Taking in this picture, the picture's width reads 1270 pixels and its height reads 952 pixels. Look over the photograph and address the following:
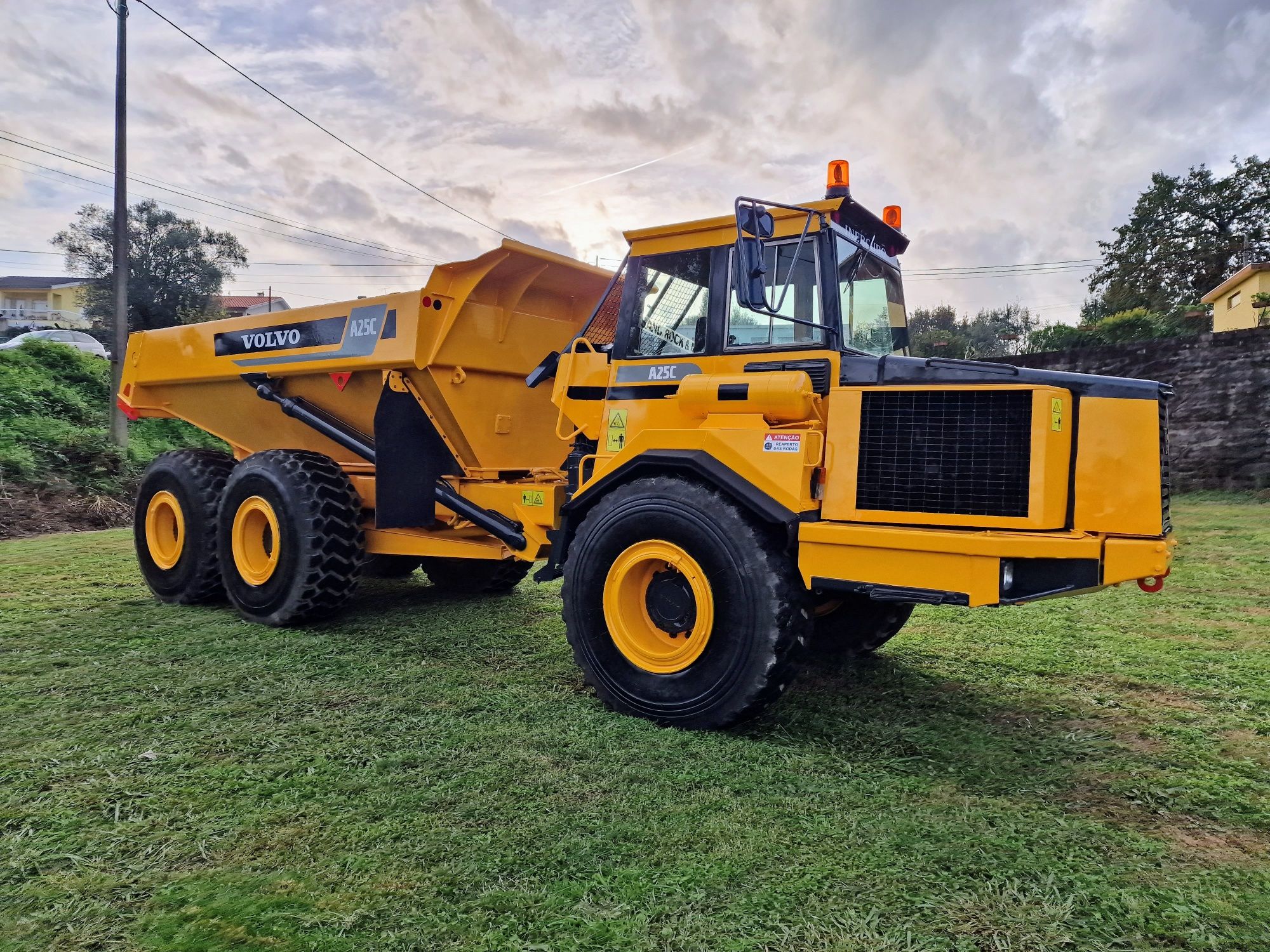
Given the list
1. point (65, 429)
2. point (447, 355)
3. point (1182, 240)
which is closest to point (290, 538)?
point (447, 355)

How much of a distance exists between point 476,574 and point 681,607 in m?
3.53

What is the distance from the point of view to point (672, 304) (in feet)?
14.2

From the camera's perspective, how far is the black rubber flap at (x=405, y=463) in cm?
572

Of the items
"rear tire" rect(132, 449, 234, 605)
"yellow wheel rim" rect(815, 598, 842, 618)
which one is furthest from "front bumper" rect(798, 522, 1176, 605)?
"rear tire" rect(132, 449, 234, 605)

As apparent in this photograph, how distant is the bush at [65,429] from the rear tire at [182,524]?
6419 millimetres

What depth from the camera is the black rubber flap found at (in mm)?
5723

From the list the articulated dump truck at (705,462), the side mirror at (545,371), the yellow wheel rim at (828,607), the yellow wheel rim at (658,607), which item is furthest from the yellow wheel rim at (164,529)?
the yellow wheel rim at (828,607)

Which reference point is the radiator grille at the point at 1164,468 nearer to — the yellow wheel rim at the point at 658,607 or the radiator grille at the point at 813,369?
the radiator grille at the point at 813,369

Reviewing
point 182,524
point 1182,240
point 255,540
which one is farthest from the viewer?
point 1182,240

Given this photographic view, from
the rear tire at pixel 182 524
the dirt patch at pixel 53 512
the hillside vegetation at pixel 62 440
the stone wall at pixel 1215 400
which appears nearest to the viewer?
the rear tire at pixel 182 524

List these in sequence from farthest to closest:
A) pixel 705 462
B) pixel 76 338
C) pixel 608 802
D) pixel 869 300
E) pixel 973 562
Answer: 1. pixel 76 338
2. pixel 869 300
3. pixel 705 462
4. pixel 973 562
5. pixel 608 802

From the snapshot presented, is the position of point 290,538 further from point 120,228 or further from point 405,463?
point 120,228

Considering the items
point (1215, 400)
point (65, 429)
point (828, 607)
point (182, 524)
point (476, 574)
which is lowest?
point (476, 574)

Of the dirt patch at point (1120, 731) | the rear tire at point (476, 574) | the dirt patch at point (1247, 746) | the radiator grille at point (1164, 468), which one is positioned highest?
the radiator grille at point (1164, 468)
